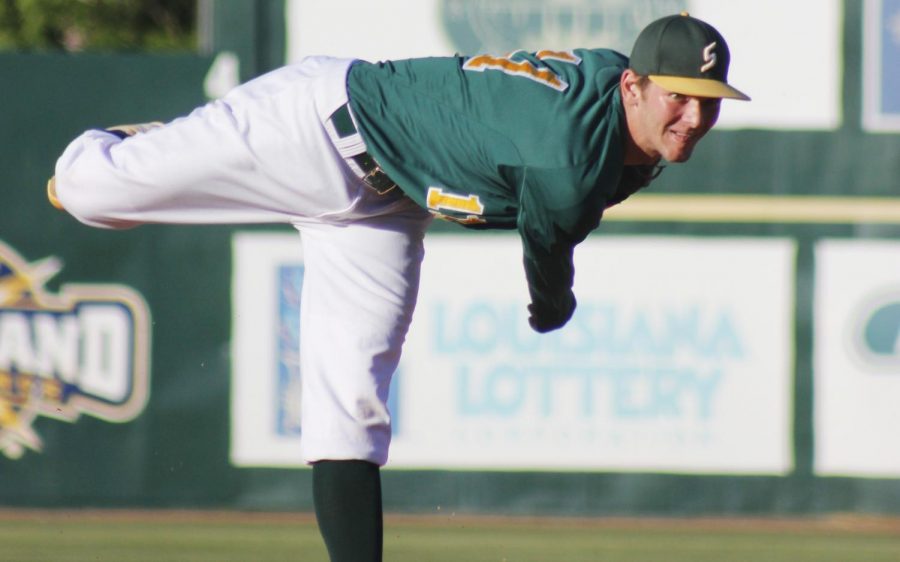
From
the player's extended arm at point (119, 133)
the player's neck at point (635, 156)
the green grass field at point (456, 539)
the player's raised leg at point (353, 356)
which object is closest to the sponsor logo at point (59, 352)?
the green grass field at point (456, 539)

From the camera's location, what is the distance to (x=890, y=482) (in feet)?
22.8

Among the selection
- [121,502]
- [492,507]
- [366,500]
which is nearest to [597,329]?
[492,507]

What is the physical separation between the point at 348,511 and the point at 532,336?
319cm

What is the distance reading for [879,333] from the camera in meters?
6.93

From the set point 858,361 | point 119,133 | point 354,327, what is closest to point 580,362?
point 858,361

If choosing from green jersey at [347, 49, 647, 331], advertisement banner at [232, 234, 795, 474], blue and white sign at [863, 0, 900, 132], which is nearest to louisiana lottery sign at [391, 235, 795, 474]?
advertisement banner at [232, 234, 795, 474]

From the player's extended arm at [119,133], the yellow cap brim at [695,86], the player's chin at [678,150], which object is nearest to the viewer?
the yellow cap brim at [695,86]

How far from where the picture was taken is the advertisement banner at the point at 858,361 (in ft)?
22.7

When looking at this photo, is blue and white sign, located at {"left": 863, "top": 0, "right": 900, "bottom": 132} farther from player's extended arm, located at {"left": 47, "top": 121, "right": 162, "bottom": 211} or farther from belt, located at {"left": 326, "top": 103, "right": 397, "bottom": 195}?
player's extended arm, located at {"left": 47, "top": 121, "right": 162, "bottom": 211}

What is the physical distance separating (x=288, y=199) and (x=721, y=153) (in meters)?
3.54

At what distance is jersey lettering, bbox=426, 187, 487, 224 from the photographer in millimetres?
3633

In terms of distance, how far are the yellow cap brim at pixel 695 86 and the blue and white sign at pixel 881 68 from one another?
3.74 metres

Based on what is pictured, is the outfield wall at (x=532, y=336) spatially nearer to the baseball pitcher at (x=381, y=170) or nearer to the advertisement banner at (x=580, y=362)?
the advertisement banner at (x=580, y=362)

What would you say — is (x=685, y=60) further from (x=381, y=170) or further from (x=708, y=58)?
(x=381, y=170)
